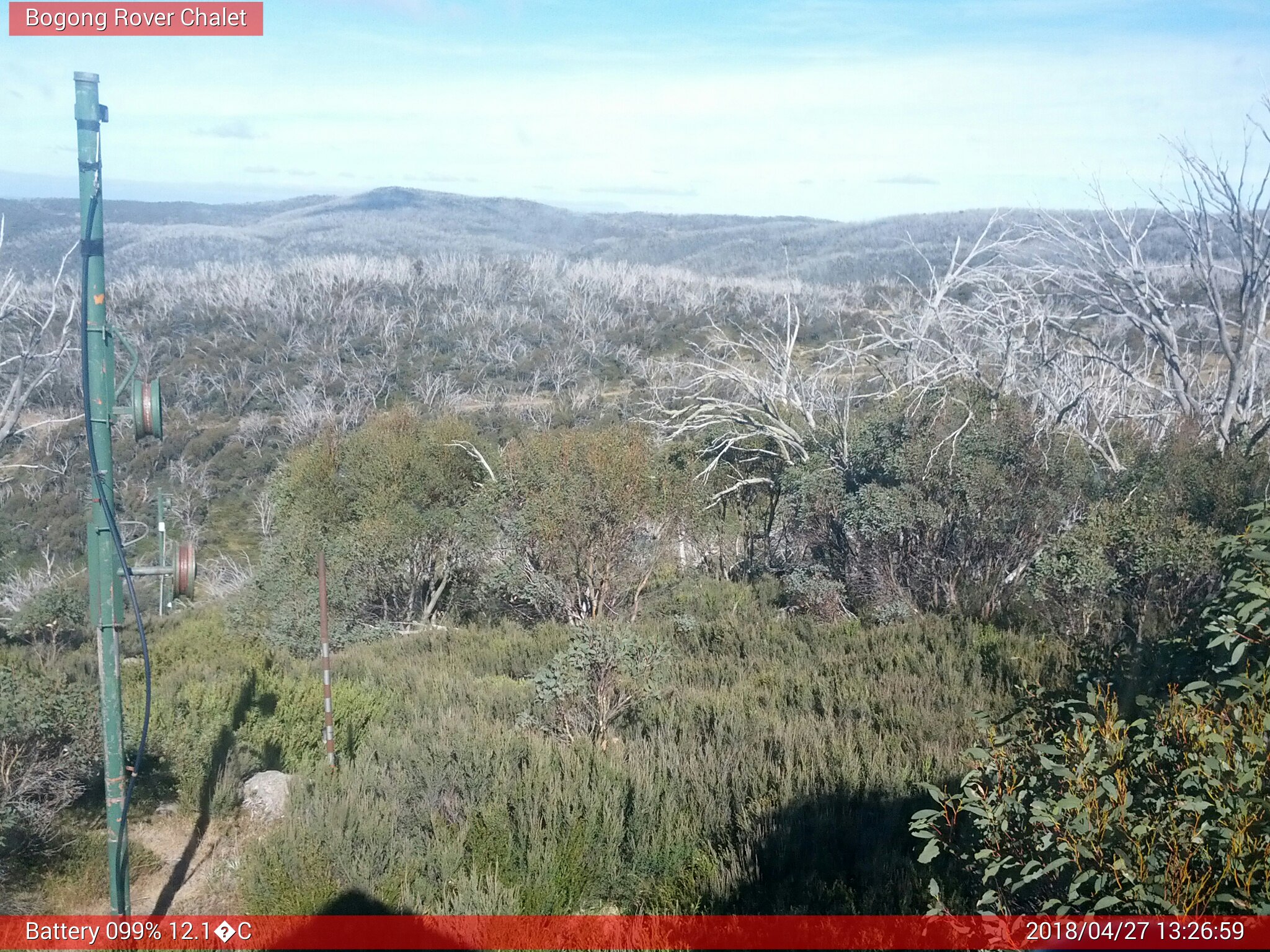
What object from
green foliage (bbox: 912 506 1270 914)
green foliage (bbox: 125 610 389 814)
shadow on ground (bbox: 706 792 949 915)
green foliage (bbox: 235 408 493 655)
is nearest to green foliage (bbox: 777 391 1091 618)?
green foliage (bbox: 235 408 493 655)

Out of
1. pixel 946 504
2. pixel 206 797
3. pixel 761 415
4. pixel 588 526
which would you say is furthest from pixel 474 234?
pixel 206 797

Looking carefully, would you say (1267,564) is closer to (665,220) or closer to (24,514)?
(24,514)

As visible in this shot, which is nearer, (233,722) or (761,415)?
(233,722)

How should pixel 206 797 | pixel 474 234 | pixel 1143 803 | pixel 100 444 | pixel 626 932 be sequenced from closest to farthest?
pixel 1143 803, pixel 100 444, pixel 626 932, pixel 206 797, pixel 474 234

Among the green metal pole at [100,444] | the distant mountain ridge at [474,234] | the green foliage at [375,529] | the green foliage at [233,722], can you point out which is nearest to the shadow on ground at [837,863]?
the green metal pole at [100,444]

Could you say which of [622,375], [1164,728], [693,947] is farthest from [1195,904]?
[622,375]

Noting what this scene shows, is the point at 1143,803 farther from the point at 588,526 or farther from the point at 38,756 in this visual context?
the point at 588,526

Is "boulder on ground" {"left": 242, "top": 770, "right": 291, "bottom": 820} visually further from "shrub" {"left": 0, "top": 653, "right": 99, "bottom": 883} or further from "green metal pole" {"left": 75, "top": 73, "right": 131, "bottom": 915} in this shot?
"green metal pole" {"left": 75, "top": 73, "right": 131, "bottom": 915}
